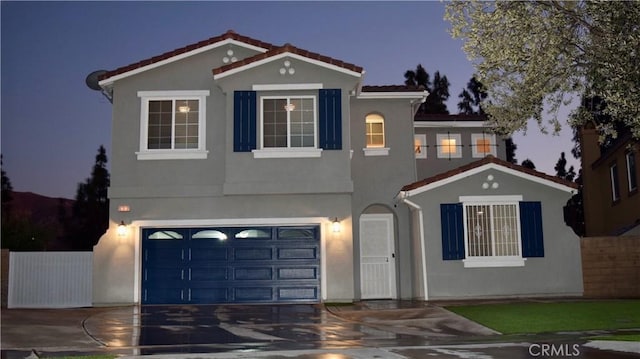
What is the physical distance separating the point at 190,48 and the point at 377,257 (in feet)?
25.4

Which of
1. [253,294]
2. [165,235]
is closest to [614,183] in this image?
[253,294]

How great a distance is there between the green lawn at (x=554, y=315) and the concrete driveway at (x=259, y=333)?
0.50 m

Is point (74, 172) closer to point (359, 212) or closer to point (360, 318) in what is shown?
point (359, 212)

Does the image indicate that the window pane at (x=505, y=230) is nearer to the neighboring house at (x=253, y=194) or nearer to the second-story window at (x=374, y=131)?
the neighboring house at (x=253, y=194)

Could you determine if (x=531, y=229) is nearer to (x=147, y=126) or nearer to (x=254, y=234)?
(x=254, y=234)

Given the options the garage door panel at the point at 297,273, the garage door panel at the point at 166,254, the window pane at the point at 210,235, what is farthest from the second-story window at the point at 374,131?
the garage door panel at the point at 166,254

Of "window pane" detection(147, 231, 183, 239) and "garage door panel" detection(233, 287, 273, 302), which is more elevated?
"window pane" detection(147, 231, 183, 239)

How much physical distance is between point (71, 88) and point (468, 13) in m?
22.6

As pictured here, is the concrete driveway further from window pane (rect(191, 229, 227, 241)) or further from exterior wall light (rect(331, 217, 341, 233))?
exterior wall light (rect(331, 217, 341, 233))

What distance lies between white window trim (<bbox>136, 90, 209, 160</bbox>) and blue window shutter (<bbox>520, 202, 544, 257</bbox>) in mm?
8498

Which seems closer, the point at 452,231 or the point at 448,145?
the point at 452,231

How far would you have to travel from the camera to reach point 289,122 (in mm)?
18016

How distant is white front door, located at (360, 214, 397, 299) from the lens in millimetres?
19359

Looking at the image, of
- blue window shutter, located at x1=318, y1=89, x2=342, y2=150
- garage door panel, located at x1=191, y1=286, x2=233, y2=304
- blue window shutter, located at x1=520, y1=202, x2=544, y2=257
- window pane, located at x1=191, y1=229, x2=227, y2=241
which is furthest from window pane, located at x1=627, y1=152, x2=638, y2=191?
garage door panel, located at x1=191, y1=286, x2=233, y2=304
